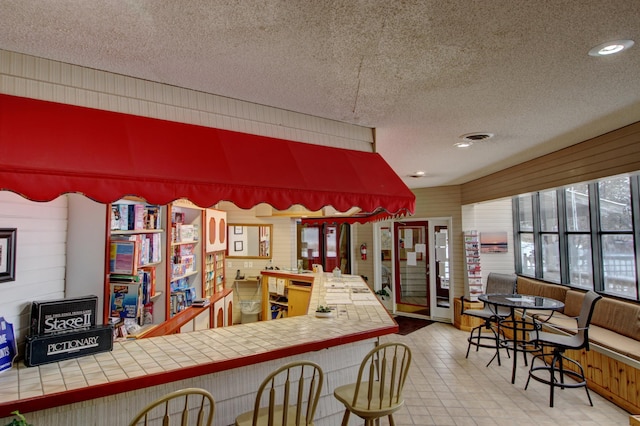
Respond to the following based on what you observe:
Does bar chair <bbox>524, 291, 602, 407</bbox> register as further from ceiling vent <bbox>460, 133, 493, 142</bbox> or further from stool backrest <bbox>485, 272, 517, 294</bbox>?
ceiling vent <bbox>460, 133, 493, 142</bbox>

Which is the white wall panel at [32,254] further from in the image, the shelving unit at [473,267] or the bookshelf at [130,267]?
the shelving unit at [473,267]

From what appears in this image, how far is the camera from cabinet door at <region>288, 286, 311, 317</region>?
562 centimetres

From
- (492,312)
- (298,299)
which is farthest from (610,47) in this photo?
(298,299)

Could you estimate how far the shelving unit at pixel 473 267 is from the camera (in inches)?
279

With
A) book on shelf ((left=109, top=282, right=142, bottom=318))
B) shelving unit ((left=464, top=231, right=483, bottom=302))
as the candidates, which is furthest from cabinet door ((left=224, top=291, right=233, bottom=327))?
shelving unit ((left=464, top=231, right=483, bottom=302))

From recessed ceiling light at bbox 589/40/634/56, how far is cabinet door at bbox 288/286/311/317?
4.54 meters

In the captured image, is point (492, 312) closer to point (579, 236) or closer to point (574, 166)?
point (579, 236)

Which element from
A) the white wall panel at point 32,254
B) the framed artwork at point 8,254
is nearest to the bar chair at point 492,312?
the white wall panel at point 32,254

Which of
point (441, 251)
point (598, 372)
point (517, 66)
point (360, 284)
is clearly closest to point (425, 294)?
point (441, 251)

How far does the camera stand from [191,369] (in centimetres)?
215

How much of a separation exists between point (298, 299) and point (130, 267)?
10.1ft

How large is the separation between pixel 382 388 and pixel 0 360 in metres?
2.39

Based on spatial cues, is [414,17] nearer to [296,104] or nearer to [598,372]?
[296,104]

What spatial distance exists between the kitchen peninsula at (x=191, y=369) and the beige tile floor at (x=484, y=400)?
4.11 feet
